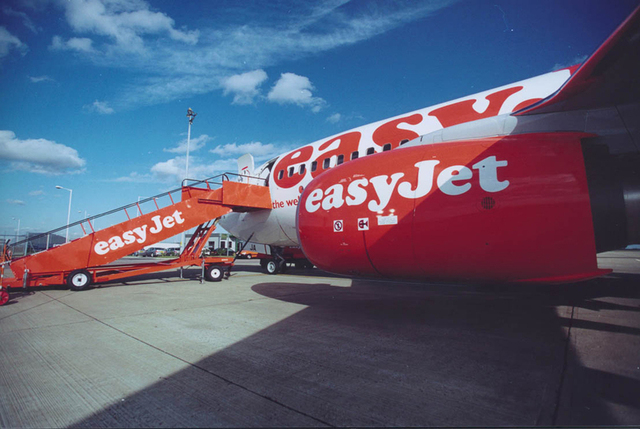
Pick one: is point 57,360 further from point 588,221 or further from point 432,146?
point 588,221

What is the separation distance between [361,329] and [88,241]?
8950 millimetres

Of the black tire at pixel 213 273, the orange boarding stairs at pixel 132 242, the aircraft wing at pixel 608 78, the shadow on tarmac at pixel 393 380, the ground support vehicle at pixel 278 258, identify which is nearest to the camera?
the shadow on tarmac at pixel 393 380

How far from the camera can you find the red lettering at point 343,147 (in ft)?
29.7

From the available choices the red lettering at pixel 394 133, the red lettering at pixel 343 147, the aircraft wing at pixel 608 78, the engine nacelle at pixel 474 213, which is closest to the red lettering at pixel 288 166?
the red lettering at pixel 343 147

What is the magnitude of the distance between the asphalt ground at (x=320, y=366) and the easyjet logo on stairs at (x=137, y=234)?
3.55 meters

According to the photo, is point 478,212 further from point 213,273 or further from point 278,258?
point 278,258

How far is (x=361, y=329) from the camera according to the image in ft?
15.7

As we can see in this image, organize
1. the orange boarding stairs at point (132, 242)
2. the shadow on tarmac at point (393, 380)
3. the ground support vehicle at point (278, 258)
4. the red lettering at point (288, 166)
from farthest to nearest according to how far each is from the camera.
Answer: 1. the ground support vehicle at point (278, 258)
2. the red lettering at point (288, 166)
3. the orange boarding stairs at point (132, 242)
4. the shadow on tarmac at point (393, 380)

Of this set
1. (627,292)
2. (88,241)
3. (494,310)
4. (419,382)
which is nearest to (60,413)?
(419,382)

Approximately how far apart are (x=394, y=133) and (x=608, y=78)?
4797 mm

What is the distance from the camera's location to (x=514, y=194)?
3.90m

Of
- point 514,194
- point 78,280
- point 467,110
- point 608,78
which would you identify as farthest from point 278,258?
point 608,78

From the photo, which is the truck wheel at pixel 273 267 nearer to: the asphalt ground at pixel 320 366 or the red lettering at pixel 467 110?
the asphalt ground at pixel 320 366

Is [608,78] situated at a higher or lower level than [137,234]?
higher
